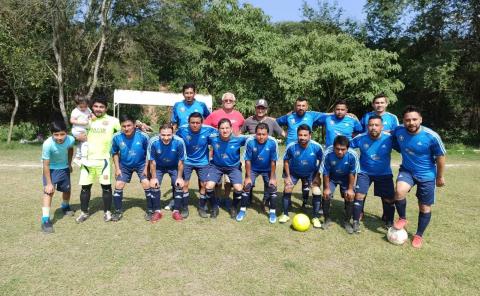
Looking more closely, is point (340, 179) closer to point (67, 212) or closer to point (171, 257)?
point (171, 257)

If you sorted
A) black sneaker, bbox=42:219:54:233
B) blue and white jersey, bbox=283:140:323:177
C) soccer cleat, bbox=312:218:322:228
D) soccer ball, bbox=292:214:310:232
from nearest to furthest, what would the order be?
black sneaker, bbox=42:219:54:233
soccer ball, bbox=292:214:310:232
soccer cleat, bbox=312:218:322:228
blue and white jersey, bbox=283:140:323:177

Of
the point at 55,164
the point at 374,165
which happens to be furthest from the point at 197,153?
the point at 374,165

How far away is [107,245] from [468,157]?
48.1ft

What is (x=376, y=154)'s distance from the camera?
18.4ft

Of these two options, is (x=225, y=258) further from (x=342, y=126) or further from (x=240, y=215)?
(x=342, y=126)

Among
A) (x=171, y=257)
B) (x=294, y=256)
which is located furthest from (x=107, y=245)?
(x=294, y=256)

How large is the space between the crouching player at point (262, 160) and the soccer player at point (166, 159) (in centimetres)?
103

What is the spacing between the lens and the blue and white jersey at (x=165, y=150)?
19.7ft

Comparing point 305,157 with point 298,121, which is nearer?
point 305,157

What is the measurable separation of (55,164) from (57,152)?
209 mm

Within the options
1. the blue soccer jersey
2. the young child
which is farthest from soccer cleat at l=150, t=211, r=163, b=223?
the young child

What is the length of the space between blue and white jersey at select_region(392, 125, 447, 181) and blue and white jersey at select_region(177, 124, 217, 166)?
10.0 ft

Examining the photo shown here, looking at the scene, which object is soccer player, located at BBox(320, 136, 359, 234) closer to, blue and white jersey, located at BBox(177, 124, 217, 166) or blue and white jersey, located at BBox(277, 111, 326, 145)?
blue and white jersey, located at BBox(277, 111, 326, 145)

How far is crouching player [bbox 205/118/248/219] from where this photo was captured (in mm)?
6211
